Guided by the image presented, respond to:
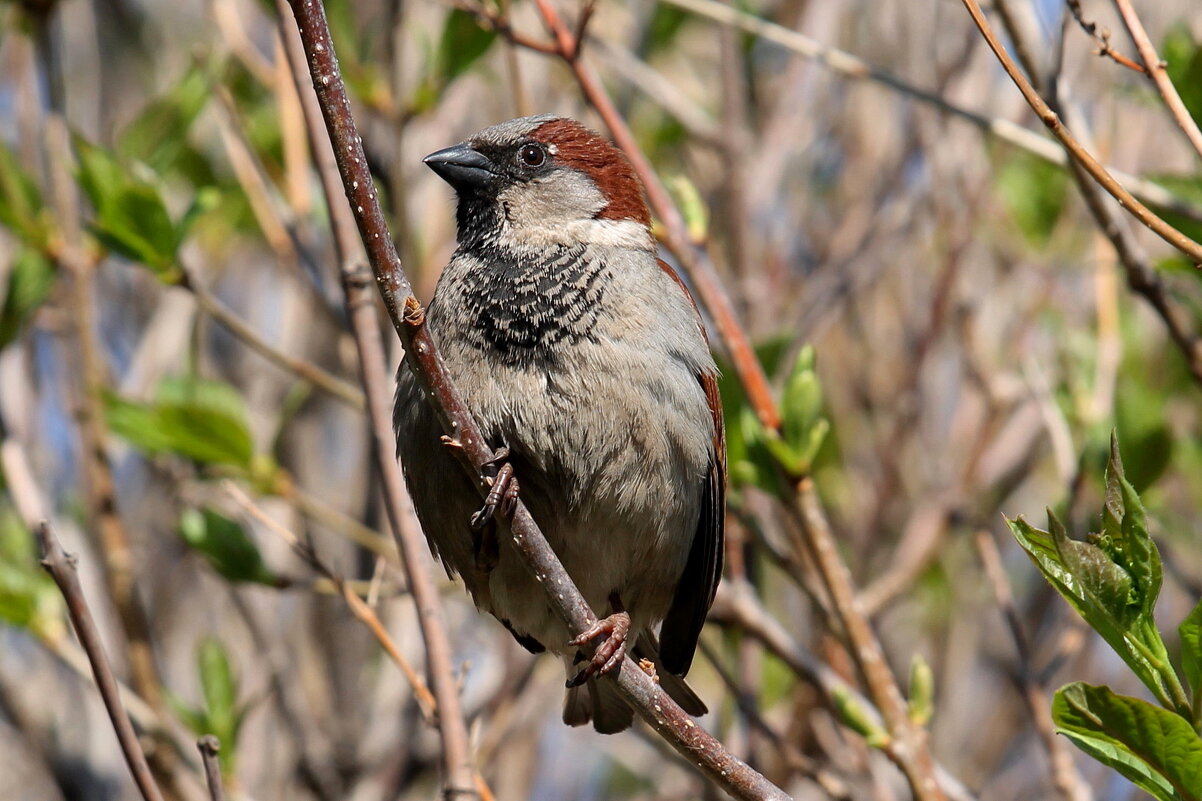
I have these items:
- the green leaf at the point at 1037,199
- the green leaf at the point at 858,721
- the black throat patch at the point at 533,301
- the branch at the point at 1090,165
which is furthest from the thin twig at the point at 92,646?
the green leaf at the point at 1037,199

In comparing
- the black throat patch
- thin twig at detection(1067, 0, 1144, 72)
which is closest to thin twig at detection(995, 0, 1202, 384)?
thin twig at detection(1067, 0, 1144, 72)

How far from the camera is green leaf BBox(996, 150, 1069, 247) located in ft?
15.7

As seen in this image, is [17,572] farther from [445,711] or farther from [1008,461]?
[1008,461]

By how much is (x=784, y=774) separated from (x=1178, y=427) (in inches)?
81.7

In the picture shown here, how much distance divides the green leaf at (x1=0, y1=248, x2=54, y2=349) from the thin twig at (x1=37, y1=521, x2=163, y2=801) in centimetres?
179

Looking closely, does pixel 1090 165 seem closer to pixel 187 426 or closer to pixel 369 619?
pixel 369 619

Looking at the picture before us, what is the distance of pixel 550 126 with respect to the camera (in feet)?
12.8

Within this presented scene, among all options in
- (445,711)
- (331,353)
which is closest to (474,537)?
(445,711)

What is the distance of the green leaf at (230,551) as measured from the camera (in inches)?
145

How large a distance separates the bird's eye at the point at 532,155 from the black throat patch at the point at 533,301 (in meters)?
0.46

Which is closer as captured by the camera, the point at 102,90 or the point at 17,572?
the point at 17,572

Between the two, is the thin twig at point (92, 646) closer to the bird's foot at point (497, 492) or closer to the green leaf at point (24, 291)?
the bird's foot at point (497, 492)

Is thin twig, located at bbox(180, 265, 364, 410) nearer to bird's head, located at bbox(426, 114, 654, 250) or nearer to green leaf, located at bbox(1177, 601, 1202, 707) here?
bird's head, located at bbox(426, 114, 654, 250)

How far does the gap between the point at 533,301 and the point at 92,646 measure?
54.4 inches
